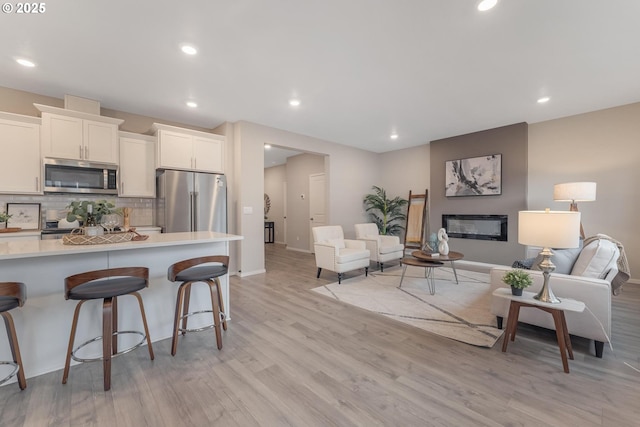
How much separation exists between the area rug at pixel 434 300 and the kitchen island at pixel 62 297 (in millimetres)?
1946

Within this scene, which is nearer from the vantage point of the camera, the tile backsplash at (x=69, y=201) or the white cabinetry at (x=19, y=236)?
the white cabinetry at (x=19, y=236)

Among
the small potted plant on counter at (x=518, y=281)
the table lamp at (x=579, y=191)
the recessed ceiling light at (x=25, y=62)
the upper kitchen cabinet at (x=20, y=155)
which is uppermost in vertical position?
the recessed ceiling light at (x=25, y=62)

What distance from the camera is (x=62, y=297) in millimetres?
1995

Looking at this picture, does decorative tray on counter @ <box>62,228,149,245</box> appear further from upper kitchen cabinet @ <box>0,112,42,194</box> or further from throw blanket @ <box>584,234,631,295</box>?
throw blanket @ <box>584,234,631,295</box>

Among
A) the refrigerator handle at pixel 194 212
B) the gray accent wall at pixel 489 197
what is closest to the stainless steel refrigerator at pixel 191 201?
the refrigerator handle at pixel 194 212

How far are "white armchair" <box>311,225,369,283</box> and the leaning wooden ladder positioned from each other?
229 cm

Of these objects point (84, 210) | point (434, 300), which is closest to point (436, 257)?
point (434, 300)

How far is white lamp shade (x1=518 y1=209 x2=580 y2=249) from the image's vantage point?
1.93 m

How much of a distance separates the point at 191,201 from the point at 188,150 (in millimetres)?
898

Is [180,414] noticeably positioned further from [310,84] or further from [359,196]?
[359,196]

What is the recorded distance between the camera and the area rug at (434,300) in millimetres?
2604

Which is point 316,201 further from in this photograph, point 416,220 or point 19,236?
point 19,236

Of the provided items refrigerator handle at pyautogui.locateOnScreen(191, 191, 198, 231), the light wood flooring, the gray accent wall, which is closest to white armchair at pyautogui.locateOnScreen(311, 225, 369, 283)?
the light wood flooring

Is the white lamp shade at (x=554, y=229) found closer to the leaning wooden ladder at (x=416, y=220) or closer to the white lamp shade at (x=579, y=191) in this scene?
the white lamp shade at (x=579, y=191)
